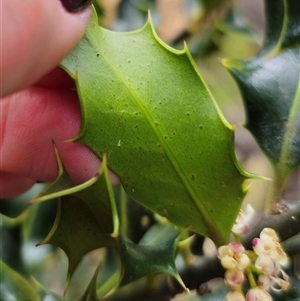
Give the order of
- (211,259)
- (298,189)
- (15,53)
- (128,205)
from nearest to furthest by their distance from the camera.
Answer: (15,53), (211,259), (128,205), (298,189)

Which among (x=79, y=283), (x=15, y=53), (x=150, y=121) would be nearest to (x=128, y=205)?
(x=79, y=283)

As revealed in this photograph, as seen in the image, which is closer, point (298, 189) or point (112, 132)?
point (112, 132)

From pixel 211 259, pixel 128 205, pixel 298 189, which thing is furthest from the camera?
pixel 298 189

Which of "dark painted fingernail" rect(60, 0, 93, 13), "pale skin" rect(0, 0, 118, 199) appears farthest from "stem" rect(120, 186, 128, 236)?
"dark painted fingernail" rect(60, 0, 93, 13)

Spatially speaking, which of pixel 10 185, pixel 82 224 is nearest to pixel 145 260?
pixel 82 224

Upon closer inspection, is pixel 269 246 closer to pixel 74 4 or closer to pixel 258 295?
pixel 258 295

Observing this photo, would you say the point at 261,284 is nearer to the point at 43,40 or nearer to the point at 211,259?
the point at 211,259

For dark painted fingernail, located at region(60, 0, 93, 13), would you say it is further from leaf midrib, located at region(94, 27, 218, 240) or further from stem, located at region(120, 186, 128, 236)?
stem, located at region(120, 186, 128, 236)

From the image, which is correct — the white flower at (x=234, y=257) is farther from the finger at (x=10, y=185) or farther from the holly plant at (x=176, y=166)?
the finger at (x=10, y=185)
